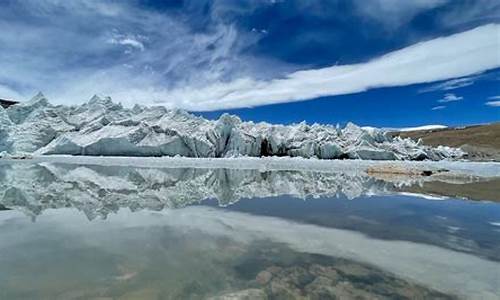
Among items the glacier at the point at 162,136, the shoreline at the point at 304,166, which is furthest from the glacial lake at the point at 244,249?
the glacier at the point at 162,136

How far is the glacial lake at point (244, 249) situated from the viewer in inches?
135

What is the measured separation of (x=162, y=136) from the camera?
3494 centimetres

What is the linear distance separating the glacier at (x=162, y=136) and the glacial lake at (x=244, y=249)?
2589 centimetres

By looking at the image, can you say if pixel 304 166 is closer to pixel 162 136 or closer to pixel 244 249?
pixel 162 136

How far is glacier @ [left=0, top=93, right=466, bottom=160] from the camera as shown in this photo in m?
34.3

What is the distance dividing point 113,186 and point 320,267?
8.85m

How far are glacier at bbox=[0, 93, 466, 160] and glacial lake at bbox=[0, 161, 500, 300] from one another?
85.0 feet

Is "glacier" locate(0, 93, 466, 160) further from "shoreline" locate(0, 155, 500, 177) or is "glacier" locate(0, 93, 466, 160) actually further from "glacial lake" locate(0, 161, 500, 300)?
"glacial lake" locate(0, 161, 500, 300)

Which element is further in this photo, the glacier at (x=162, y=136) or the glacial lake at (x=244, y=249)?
the glacier at (x=162, y=136)

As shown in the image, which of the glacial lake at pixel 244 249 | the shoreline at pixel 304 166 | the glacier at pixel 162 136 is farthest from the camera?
the glacier at pixel 162 136

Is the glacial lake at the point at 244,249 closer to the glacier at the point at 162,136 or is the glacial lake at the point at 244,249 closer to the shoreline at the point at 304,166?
the shoreline at the point at 304,166

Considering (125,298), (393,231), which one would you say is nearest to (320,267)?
(125,298)

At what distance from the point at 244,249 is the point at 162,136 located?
31190 millimetres

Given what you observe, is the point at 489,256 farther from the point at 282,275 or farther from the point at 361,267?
the point at 282,275
